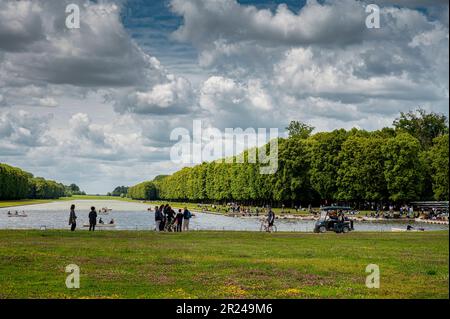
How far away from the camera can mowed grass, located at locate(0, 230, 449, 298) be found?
21.4 m

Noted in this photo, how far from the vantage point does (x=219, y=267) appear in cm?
2738

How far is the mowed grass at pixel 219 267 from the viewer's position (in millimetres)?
21438

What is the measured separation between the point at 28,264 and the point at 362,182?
9766 centimetres

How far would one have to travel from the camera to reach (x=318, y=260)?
99.2 feet

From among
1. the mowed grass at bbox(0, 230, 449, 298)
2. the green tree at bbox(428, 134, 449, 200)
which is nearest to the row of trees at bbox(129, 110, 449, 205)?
the green tree at bbox(428, 134, 449, 200)

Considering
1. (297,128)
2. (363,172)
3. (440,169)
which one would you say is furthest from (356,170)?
(297,128)

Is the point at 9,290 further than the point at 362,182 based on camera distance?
No

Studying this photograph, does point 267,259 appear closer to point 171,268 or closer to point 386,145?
point 171,268

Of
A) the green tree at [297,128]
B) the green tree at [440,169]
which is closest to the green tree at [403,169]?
the green tree at [440,169]

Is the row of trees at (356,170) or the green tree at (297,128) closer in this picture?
the row of trees at (356,170)

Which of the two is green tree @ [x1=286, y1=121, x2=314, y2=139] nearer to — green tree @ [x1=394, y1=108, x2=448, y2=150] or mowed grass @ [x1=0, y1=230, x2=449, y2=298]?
green tree @ [x1=394, y1=108, x2=448, y2=150]

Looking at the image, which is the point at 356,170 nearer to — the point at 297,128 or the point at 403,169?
the point at 403,169

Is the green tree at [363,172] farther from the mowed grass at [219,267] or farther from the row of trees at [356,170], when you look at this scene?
the mowed grass at [219,267]
